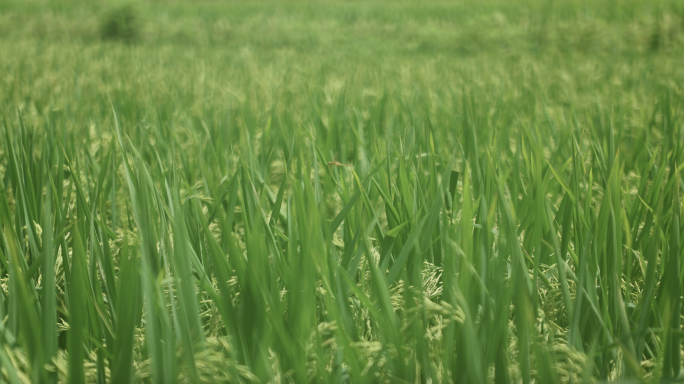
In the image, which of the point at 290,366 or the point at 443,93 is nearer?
the point at 290,366

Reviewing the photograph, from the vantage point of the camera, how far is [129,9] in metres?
7.32

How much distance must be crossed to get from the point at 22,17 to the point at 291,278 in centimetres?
1143

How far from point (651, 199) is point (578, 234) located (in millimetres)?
285

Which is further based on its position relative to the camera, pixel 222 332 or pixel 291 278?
pixel 222 332

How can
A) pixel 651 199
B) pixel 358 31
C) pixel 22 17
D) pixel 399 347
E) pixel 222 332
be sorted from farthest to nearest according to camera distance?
pixel 22 17 → pixel 358 31 → pixel 651 199 → pixel 222 332 → pixel 399 347

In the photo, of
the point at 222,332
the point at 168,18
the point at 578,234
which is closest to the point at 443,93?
the point at 578,234

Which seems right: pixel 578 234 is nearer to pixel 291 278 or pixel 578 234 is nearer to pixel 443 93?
pixel 291 278

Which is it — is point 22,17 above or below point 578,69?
above

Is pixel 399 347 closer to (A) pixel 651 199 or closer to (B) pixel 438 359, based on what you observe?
(B) pixel 438 359

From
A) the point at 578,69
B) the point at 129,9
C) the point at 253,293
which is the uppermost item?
the point at 129,9

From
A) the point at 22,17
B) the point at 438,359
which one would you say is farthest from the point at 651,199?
the point at 22,17

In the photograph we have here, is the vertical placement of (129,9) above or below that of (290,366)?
above

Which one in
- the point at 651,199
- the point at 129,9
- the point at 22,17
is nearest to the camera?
the point at 651,199

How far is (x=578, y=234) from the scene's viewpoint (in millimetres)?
769
